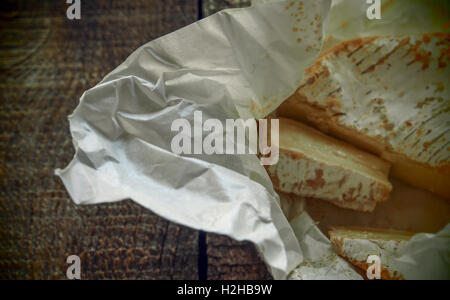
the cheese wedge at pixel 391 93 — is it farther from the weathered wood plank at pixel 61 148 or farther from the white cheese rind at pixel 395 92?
the weathered wood plank at pixel 61 148

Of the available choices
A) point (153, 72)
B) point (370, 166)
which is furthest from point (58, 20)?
point (370, 166)

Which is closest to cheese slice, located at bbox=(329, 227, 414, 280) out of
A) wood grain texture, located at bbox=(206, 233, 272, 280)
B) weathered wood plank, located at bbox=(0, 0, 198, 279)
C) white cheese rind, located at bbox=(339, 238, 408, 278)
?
white cheese rind, located at bbox=(339, 238, 408, 278)

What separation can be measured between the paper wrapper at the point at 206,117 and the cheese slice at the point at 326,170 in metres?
0.08

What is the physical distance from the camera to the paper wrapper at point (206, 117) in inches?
22.6

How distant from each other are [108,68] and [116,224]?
0.33m

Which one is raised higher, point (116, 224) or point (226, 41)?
point (226, 41)

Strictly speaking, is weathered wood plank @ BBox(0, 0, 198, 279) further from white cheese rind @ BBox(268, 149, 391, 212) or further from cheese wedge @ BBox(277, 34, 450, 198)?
cheese wedge @ BBox(277, 34, 450, 198)

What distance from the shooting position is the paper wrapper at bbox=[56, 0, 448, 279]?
0.57 metres

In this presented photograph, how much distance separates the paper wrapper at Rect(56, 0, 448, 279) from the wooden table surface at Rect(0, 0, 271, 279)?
0.16 metres

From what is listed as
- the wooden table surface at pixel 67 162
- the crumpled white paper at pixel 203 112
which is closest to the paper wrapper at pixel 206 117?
the crumpled white paper at pixel 203 112

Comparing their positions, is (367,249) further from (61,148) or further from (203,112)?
(61,148)

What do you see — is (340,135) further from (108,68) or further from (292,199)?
(108,68)

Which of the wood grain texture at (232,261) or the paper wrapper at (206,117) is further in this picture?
the wood grain texture at (232,261)
